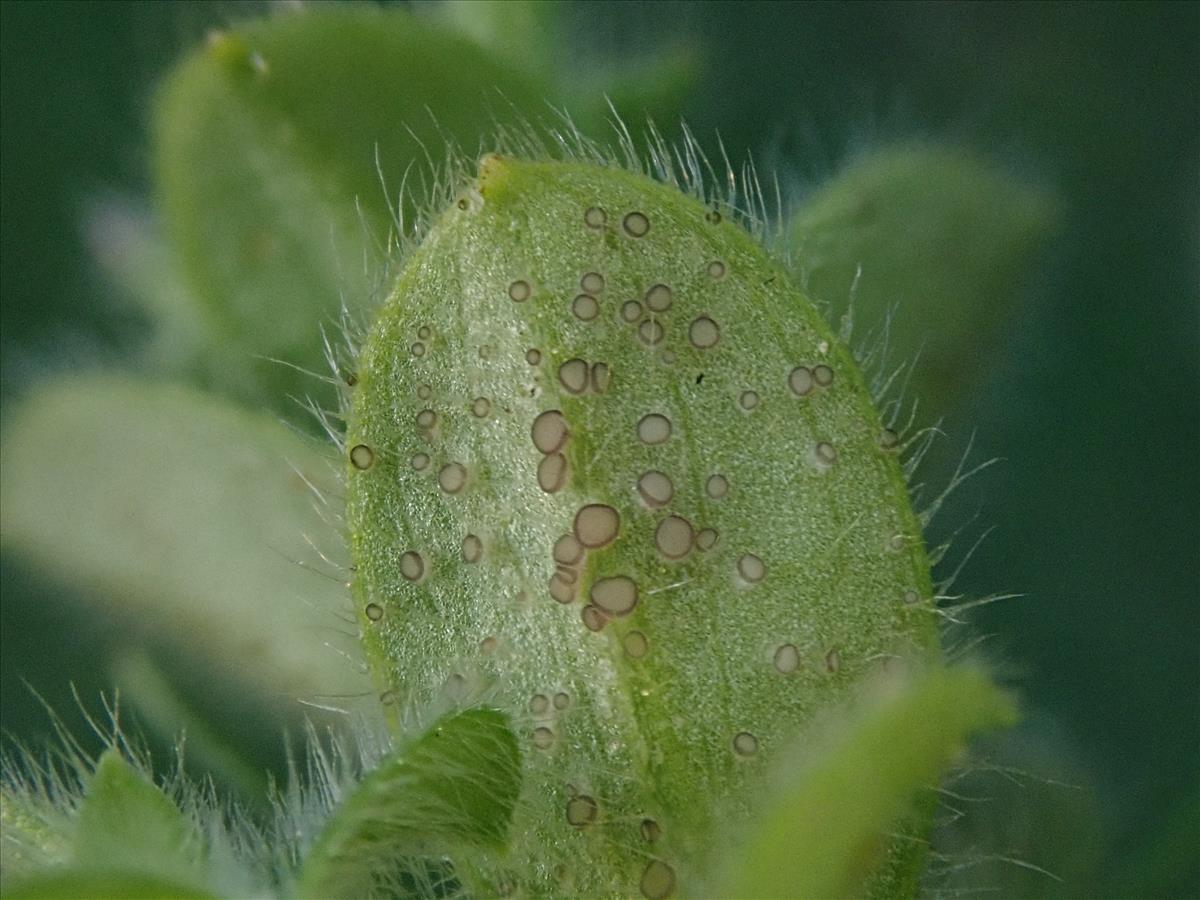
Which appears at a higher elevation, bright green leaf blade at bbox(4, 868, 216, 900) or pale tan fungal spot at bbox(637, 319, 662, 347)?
pale tan fungal spot at bbox(637, 319, 662, 347)

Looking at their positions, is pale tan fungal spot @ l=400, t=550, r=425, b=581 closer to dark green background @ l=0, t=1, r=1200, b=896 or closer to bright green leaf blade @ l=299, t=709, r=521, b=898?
bright green leaf blade @ l=299, t=709, r=521, b=898

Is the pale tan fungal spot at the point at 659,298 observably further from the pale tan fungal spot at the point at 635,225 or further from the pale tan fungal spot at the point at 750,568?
the pale tan fungal spot at the point at 750,568

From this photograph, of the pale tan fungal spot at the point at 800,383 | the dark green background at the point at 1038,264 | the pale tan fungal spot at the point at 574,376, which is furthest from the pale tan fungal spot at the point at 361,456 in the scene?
the dark green background at the point at 1038,264

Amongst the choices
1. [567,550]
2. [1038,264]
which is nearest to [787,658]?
[567,550]

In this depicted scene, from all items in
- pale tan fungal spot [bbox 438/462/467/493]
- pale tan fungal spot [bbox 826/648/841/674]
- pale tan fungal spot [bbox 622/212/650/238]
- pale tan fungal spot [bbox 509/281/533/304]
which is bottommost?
pale tan fungal spot [bbox 826/648/841/674]

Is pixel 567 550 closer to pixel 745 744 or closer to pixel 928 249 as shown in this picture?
pixel 745 744

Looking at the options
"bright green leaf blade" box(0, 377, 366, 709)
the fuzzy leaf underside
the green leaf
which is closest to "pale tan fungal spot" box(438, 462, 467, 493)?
the fuzzy leaf underside
